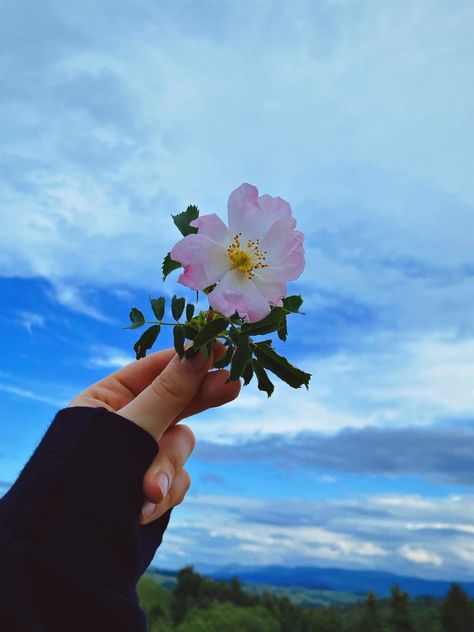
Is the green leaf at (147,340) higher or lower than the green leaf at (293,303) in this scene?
lower

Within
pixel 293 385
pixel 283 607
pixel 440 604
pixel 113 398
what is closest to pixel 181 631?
pixel 283 607

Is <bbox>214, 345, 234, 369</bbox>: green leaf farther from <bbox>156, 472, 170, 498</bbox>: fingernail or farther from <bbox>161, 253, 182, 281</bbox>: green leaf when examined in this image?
<bbox>156, 472, 170, 498</bbox>: fingernail

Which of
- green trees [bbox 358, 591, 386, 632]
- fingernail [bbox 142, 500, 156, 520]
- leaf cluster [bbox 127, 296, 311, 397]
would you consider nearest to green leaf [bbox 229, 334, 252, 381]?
leaf cluster [bbox 127, 296, 311, 397]

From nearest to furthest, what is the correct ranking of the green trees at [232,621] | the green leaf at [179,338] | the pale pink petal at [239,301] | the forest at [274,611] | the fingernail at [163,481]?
the pale pink petal at [239,301] < the green leaf at [179,338] < the fingernail at [163,481] < the forest at [274,611] < the green trees at [232,621]

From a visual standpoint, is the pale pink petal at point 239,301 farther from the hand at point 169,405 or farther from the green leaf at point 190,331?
the hand at point 169,405

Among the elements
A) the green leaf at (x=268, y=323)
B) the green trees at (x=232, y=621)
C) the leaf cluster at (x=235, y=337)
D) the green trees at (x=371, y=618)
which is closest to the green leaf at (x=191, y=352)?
the leaf cluster at (x=235, y=337)
